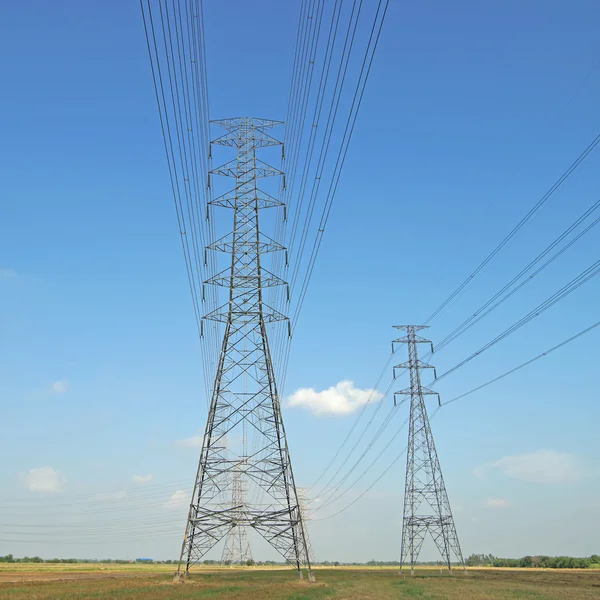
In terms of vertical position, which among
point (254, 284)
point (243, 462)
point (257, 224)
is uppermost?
point (257, 224)

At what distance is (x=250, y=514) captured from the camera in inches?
1715

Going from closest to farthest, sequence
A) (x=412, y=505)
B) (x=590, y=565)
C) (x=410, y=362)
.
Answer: (x=412, y=505)
(x=410, y=362)
(x=590, y=565)

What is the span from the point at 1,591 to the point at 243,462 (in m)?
15.7

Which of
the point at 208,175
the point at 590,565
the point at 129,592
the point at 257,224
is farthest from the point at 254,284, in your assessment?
the point at 590,565

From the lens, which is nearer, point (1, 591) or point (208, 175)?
point (1, 591)

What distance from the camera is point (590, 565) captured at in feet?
361

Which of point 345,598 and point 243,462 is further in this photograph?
point 243,462

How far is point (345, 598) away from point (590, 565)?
97146mm

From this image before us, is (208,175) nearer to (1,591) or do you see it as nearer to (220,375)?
(220,375)

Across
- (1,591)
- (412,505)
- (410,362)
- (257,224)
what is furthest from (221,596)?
(410,362)

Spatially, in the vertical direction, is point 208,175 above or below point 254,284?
above

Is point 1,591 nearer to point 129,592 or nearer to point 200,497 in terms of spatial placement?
point 129,592

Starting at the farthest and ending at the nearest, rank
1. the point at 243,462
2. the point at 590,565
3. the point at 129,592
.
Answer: the point at 590,565 < the point at 243,462 < the point at 129,592

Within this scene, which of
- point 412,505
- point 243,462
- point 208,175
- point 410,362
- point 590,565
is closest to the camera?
point 243,462
